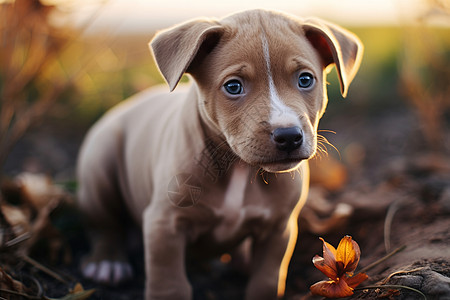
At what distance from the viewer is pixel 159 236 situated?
3.02 meters

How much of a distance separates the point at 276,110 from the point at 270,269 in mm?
1284

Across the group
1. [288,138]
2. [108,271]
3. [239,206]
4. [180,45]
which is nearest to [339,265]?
[288,138]

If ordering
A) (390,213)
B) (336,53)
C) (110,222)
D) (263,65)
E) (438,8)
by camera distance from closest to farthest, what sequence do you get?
(263,65) < (336,53) < (390,213) < (110,222) < (438,8)

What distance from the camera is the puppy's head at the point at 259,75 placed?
2531 millimetres

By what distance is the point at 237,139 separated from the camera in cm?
269

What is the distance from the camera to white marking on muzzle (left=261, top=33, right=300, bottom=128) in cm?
247

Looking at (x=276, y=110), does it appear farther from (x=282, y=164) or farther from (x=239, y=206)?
(x=239, y=206)

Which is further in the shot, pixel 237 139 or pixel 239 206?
pixel 239 206

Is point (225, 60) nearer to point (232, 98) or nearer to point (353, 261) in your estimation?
point (232, 98)

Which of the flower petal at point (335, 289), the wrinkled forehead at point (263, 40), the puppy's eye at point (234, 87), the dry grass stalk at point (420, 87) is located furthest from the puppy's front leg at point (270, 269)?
the dry grass stalk at point (420, 87)

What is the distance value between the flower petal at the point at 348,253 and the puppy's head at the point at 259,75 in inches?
19.8

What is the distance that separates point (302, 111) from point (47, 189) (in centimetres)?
266

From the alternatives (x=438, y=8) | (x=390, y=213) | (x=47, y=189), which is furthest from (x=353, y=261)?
(x=438, y=8)

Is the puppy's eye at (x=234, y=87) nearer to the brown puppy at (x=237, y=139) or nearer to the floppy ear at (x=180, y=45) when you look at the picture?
the brown puppy at (x=237, y=139)
